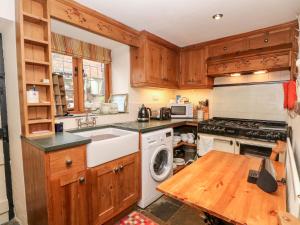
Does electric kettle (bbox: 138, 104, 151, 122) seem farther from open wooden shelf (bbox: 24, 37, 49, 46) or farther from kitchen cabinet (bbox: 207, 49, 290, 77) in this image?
open wooden shelf (bbox: 24, 37, 49, 46)

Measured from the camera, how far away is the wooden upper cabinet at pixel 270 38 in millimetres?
2260

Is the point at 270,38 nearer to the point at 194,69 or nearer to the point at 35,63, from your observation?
the point at 194,69

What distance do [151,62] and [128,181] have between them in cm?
171

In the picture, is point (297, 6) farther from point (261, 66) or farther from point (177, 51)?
point (177, 51)

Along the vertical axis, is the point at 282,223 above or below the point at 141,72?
below

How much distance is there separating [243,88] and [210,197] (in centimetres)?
247

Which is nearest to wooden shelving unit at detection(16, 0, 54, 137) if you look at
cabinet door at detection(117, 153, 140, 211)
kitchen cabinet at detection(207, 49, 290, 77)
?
cabinet door at detection(117, 153, 140, 211)

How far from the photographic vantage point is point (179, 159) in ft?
10.2

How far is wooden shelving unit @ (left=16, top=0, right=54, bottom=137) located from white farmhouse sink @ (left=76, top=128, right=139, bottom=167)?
0.48 meters

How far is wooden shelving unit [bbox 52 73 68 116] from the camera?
2.16 m

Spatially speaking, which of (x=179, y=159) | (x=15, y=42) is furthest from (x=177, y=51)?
(x=15, y=42)

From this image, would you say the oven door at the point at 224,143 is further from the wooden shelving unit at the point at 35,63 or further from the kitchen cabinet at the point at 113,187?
the wooden shelving unit at the point at 35,63

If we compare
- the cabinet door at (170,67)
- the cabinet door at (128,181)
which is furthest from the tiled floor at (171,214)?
the cabinet door at (170,67)

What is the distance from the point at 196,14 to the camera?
2.02 meters
